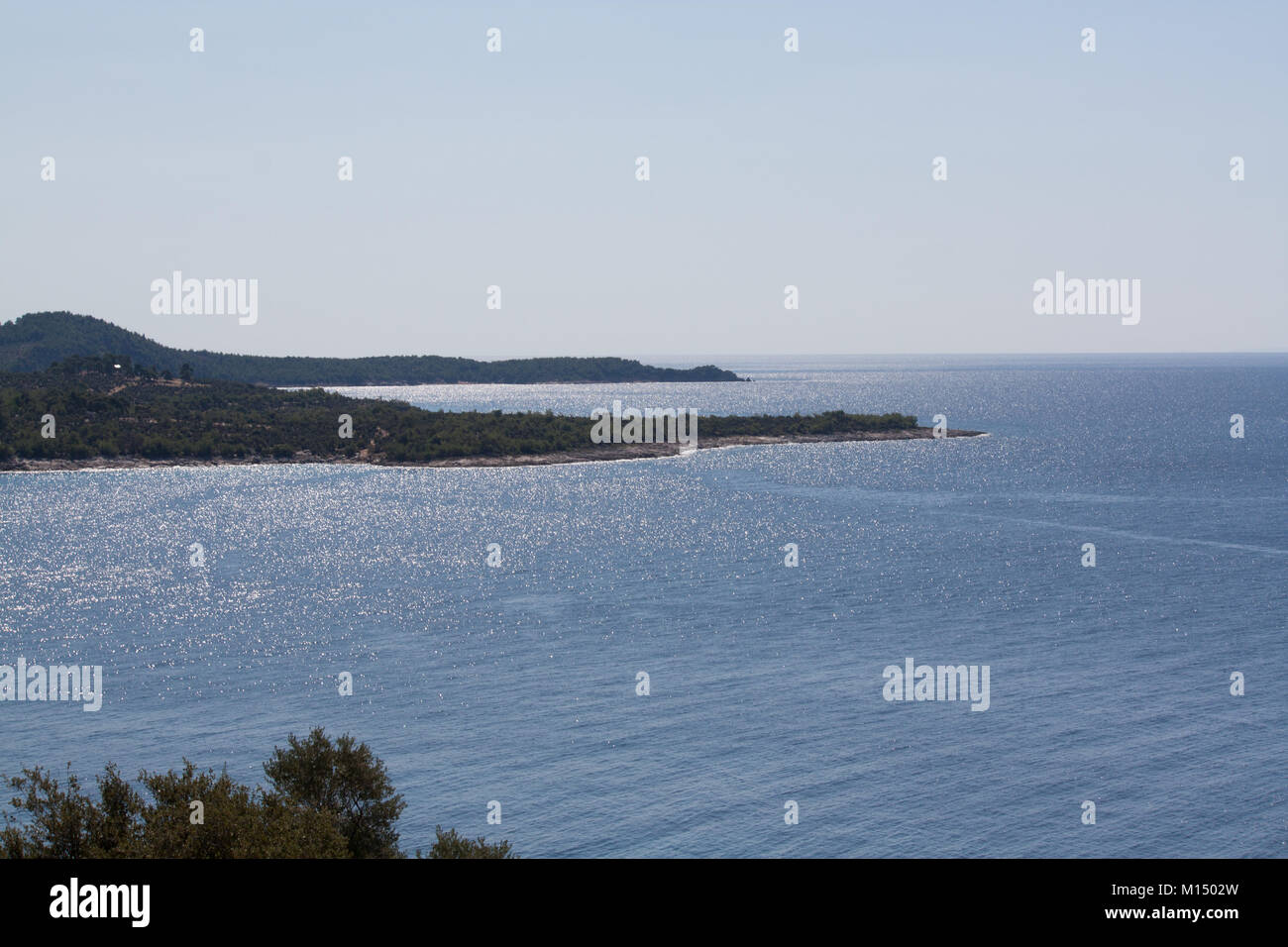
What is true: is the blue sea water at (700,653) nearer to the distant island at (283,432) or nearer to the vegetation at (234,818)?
the vegetation at (234,818)

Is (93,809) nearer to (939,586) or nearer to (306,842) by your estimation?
(306,842)

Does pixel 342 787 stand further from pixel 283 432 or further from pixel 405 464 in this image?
pixel 283 432

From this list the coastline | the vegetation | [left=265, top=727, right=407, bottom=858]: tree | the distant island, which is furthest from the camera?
the distant island

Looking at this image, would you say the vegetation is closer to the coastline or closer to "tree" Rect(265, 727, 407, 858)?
"tree" Rect(265, 727, 407, 858)

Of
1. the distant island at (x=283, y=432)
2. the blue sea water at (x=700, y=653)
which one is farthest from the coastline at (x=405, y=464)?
the blue sea water at (x=700, y=653)

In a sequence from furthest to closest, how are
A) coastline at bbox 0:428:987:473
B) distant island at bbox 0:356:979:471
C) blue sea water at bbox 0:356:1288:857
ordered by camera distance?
distant island at bbox 0:356:979:471
coastline at bbox 0:428:987:473
blue sea water at bbox 0:356:1288:857

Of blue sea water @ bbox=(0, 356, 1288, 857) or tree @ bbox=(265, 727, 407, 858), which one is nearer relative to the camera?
tree @ bbox=(265, 727, 407, 858)

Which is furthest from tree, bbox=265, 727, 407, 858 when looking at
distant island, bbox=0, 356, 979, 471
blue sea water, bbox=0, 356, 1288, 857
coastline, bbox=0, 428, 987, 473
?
distant island, bbox=0, 356, 979, 471
